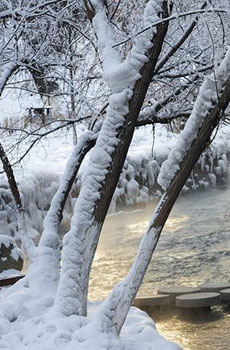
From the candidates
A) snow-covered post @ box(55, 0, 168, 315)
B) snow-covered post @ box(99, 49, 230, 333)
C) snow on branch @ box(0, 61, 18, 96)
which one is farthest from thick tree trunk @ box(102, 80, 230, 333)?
snow on branch @ box(0, 61, 18, 96)

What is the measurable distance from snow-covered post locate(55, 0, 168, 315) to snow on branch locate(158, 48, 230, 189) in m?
0.42

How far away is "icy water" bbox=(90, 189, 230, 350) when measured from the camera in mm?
7426

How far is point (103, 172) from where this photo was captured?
501cm

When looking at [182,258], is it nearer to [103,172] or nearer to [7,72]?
[7,72]

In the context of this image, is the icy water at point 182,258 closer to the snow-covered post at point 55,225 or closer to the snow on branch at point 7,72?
the snow-covered post at point 55,225

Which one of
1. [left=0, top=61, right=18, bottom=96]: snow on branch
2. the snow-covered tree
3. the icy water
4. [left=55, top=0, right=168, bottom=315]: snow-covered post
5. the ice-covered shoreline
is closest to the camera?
the snow-covered tree

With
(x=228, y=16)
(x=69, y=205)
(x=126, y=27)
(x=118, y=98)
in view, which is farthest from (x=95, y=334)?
(x=69, y=205)

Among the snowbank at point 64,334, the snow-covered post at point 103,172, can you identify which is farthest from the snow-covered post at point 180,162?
the snow-covered post at point 103,172

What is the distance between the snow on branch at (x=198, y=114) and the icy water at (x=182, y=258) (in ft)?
8.59

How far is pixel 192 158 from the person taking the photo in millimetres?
4758

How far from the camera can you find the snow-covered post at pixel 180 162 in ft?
15.0

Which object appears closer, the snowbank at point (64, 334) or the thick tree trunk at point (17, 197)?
the snowbank at point (64, 334)

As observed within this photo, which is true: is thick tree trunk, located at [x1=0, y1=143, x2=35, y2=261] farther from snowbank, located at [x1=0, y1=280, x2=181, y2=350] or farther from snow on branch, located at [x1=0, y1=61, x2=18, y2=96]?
snowbank, located at [x1=0, y1=280, x2=181, y2=350]

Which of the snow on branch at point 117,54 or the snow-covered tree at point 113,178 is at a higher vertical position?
the snow on branch at point 117,54
